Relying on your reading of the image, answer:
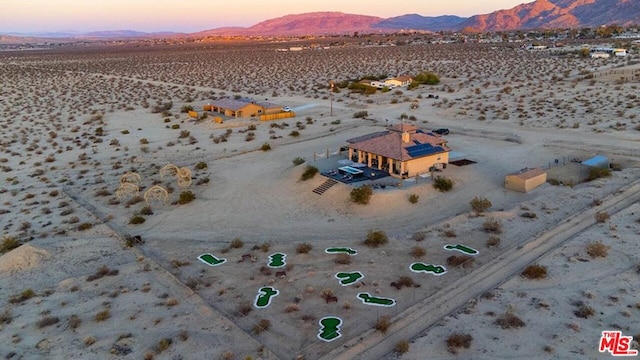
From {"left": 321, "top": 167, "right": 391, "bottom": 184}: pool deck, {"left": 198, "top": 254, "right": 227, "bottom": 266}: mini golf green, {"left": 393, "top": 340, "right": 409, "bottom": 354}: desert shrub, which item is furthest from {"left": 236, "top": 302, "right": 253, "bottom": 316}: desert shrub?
{"left": 321, "top": 167, "right": 391, "bottom": 184}: pool deck

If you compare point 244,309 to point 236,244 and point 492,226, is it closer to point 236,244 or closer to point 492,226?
point 236,244

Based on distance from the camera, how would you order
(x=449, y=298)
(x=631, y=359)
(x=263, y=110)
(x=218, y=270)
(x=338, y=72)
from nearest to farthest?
1. (x=631, y=359)
2. (x=449, y=298)
3. (x=218, y=270)
4. (x=263, y=110)
5. (x=338, y=72)

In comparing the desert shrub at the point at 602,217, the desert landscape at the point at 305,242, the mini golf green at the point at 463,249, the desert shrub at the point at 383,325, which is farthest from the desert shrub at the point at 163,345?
the desert shrub at the point at 602,217

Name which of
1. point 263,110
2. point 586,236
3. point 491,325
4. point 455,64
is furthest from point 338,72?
point 491,325

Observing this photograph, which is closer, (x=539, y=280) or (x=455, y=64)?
(x=539, y=280)

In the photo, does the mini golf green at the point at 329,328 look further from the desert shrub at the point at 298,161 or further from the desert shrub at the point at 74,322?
the desert shrub at the point at 298,161

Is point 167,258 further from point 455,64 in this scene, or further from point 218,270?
point 455,64

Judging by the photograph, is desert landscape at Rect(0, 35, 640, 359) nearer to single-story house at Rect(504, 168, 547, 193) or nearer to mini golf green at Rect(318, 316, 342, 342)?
mini golf green at Rect(318, 316, 342, 342)
